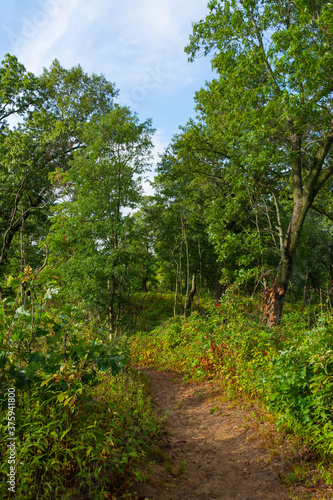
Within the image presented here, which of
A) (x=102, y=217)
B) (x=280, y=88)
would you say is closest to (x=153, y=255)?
(x=102, y=217)

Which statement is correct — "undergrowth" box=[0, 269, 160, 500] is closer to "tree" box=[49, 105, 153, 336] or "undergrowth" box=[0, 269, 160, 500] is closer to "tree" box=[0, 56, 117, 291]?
"tree" box=[49, 105, 153, 336]

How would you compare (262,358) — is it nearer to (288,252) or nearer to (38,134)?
(288,252)

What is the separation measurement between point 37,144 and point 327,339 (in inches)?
549

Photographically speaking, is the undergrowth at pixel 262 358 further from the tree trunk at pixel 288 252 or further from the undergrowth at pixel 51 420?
the undergrowth at pixel 51 420

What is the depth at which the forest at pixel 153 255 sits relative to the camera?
3232 mm

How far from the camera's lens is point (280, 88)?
938 centimetres

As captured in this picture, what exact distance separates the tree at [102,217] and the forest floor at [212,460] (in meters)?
4.96

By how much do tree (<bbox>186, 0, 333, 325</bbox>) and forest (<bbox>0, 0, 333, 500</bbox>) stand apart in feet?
0.18

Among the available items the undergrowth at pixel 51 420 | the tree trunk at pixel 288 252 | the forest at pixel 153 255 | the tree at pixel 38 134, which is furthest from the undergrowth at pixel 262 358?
the tree at pixel 38 134

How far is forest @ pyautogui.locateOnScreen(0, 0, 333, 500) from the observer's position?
3232mm

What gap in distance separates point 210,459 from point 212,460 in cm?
4

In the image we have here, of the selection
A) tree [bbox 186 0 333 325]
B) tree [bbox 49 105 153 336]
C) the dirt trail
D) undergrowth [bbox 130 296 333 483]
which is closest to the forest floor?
the dirt trail

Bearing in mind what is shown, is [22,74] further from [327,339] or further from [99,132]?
[327,339]

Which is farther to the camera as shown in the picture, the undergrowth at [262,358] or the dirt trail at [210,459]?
the undergrowth at [262,358]
